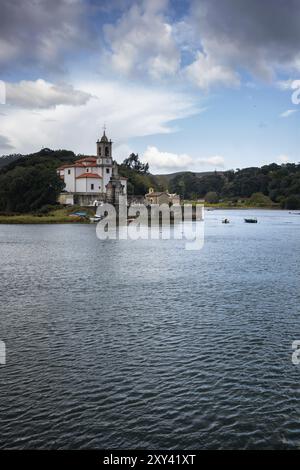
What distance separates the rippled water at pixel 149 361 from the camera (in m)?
13.5

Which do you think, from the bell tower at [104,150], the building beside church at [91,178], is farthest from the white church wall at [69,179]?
the bell tower at [104,150]

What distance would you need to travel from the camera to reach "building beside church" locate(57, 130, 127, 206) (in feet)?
433

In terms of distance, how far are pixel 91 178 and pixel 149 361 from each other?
120536 mm

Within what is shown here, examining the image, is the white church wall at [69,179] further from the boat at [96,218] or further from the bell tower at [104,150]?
the boat at [96,218]

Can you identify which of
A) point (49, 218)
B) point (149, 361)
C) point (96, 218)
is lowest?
point (149, 361)

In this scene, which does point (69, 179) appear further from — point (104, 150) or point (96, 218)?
point (96, 218)

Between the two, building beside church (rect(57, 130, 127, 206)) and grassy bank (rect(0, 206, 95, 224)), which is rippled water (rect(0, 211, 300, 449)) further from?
building beside church (rect(57, 130, 127, 206))

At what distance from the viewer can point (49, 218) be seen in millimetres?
111312

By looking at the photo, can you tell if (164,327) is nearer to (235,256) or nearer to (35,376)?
(35,376)

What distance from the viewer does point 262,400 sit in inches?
607

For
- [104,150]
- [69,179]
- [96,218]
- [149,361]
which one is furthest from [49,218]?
[149,361]

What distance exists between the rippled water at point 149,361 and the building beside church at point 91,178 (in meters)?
94.0

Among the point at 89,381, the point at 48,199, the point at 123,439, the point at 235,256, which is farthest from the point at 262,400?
the point at 48,199

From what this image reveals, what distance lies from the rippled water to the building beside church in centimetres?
9399
